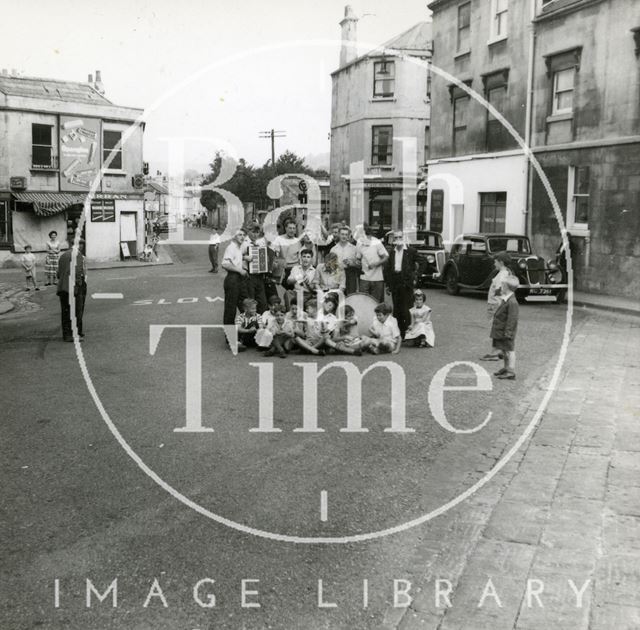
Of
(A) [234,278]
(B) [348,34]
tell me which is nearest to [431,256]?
(A) [234,278]

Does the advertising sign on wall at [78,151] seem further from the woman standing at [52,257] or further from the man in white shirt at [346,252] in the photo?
the man in white shirt at [346,252]

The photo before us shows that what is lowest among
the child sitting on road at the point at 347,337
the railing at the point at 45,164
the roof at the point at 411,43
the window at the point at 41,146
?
the child sitting on road at the point at 347,337

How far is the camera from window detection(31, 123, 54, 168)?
32.5 meters

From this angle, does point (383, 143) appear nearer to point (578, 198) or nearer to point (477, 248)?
point (578, 198)

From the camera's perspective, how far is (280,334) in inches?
439

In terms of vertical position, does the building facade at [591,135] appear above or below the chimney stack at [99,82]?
below

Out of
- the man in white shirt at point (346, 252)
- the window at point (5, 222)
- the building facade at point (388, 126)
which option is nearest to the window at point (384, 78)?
the building facade at point (388, 126)

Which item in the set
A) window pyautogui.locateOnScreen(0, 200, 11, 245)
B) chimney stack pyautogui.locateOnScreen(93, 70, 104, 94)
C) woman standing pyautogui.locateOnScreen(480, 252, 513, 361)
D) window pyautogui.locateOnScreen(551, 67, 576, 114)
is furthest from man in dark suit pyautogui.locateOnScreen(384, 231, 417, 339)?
chimney stack pyautogui.locateOnScreen(93, 70, 104, 94)

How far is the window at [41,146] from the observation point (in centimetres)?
3253

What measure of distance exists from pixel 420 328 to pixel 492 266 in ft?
24.9

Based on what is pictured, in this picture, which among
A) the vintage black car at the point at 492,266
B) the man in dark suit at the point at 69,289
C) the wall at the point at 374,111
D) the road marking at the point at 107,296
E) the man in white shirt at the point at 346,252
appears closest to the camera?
the man in dark suit at the point at 69,289

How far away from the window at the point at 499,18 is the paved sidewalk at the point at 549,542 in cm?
2066

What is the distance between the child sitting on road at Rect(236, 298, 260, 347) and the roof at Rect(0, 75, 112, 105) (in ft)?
82.8

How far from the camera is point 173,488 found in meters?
→ 5.68
